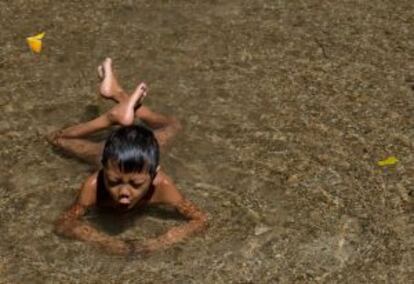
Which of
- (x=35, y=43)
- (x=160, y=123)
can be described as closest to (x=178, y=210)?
(x=160, y=123)

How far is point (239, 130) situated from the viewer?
4941 mm

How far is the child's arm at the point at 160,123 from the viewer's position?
4.79 m

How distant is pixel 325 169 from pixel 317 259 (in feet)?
2.30

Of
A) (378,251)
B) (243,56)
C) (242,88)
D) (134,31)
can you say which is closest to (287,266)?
(378,251)

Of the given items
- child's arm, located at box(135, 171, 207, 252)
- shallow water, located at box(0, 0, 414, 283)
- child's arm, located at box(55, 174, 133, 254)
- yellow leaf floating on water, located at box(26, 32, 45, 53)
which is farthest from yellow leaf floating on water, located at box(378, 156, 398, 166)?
yellow leaf floating on water, located at box(26, 32, 45, 53)

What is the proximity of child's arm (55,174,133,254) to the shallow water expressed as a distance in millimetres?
54

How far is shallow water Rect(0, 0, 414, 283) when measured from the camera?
161 inches

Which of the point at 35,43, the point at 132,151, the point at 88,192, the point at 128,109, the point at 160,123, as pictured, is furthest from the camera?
the point at 35,43

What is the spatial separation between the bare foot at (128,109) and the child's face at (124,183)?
55cm

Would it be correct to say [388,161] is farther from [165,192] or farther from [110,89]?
[110,89]

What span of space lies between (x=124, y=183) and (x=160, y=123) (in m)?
1.05

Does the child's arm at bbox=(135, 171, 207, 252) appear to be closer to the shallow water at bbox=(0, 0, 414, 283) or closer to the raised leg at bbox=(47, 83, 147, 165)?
the shallow water at bbox=(0, 0, 414, 283)

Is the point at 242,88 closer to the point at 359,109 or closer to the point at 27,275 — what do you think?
Result: the point at 359,109

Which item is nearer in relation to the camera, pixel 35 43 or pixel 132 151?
pixel 132 151
